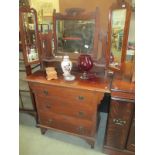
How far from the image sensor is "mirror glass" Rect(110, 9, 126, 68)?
1349 millimetres

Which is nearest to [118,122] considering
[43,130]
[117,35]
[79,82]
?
[79,82]

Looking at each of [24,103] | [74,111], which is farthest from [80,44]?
[24,103]

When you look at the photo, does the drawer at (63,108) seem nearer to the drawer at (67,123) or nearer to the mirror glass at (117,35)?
the drawer at (67,123)

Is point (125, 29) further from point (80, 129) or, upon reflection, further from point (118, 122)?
point (80, 129)

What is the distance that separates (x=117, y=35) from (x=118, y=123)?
86 centimetres

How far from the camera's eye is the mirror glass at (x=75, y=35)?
65.0 inches

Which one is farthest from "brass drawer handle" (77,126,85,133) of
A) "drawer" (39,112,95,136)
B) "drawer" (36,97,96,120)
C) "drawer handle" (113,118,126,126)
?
"drawer handle" (113,118,126,126)

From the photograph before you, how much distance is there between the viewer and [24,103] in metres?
2.21

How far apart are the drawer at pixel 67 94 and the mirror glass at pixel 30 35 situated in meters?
0.35

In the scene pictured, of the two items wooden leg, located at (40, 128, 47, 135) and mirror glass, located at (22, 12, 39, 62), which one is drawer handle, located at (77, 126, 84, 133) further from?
mirror glass, located at (22, 12, 39, 62)

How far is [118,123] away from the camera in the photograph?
1523 mm

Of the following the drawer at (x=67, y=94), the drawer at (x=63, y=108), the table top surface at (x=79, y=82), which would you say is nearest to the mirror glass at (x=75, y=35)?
the table top surface at (x=79, y=82)

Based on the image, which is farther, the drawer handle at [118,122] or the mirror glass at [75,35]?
the mirror glass at [75,35]
